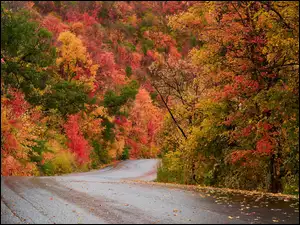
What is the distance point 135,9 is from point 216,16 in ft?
229

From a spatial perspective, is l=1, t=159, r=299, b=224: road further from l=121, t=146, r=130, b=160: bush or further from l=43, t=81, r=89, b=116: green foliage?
l=121, t=146, r=130, b=160: bush

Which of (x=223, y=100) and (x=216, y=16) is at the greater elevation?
(x=216, y=16)

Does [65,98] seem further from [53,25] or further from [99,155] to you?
[53,25]

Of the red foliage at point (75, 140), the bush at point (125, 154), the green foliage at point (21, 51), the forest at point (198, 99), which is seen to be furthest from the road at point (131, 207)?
the bush at point (125, 154)

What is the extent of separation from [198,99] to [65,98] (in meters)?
8.34

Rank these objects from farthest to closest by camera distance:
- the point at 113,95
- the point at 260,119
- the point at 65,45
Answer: the point at 113,95
the point at 65,45
the point at 260,119

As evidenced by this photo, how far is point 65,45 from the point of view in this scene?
42.0 m

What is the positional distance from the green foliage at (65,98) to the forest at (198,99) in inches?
2.6

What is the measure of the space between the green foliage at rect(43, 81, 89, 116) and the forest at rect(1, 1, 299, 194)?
66 millimetres

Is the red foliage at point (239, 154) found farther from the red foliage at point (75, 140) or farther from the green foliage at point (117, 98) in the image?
the green foliage at point (117, 98)

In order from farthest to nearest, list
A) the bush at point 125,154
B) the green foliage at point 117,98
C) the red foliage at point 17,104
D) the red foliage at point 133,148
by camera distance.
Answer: the red foliage at point 133,148 → the bush at point 125,154 → the green foliage at point 117,98 → the red foliage at point 17,104

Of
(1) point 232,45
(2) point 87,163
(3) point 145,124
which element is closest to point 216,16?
(1) point 232,45

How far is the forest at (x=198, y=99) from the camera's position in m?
14.1

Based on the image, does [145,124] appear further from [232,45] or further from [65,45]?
[232,45]
